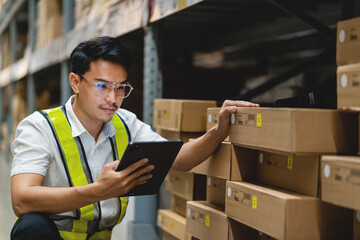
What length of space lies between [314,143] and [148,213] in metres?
1.99

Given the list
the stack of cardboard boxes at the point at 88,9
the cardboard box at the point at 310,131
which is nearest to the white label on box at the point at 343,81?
the cardboard box at the point at 310,131

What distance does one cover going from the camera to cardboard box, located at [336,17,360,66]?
165cm

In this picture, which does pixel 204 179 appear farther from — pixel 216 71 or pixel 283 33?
pixel 283 33

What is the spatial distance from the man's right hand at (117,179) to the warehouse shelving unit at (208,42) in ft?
3.59

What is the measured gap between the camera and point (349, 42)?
1.68 meters

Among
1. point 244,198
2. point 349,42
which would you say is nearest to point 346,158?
point 349,42

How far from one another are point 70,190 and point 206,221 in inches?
29.9

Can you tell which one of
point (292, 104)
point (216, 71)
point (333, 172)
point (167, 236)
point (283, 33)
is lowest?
point (167, 236)

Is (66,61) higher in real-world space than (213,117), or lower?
higher

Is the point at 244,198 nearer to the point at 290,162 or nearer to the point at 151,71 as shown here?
the point at 290,162

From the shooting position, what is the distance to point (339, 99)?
5.49 ft

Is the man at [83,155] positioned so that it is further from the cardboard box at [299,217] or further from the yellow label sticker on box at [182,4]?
the yellow label sticker on box at [182,4]

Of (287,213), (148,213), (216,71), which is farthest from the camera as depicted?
(216,71)

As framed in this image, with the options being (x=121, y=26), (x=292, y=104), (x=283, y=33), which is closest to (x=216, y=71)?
(x=283, y=33)
